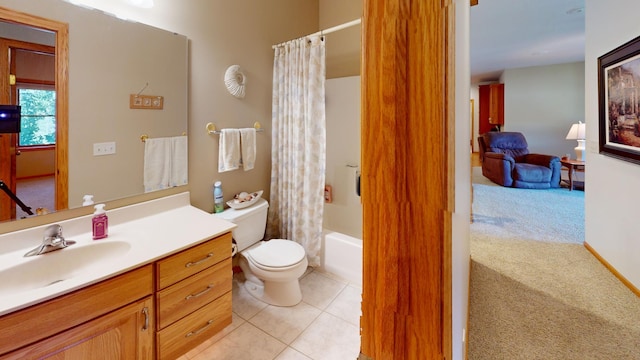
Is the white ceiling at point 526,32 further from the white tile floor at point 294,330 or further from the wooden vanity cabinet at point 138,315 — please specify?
the wooden vanity cabinet at point 138,315

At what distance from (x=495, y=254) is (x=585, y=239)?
0.95 metres

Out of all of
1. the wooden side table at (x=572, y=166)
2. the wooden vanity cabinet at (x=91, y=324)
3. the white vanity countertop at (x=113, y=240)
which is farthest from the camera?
the wooden side table at (x=572, y=166)

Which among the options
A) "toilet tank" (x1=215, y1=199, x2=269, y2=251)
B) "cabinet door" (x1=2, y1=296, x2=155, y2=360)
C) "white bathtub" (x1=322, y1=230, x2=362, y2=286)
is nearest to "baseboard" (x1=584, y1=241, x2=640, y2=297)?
"white bathtub" (x1=322, y1=230, x2=362, y2=286)

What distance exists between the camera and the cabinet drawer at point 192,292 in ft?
4.31

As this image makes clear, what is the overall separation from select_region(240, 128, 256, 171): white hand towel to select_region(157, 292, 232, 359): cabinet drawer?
1.05 m

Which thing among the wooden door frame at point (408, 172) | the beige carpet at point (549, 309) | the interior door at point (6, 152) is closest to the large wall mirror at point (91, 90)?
the interior door at point (6, 152)

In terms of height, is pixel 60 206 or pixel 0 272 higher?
pixel 60 206

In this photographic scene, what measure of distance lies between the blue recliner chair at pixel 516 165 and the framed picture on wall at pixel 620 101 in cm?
286

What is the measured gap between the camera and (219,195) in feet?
7.00

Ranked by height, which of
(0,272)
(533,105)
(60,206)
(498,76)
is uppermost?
(498,76)

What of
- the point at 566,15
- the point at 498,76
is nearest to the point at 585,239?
the point at 566,15

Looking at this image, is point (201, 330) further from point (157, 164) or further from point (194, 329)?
point (157, 164)

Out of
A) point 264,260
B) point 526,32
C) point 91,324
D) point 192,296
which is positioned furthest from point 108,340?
point 526,32

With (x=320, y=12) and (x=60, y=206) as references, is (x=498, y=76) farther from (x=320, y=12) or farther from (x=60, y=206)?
(x=60, y=206)
